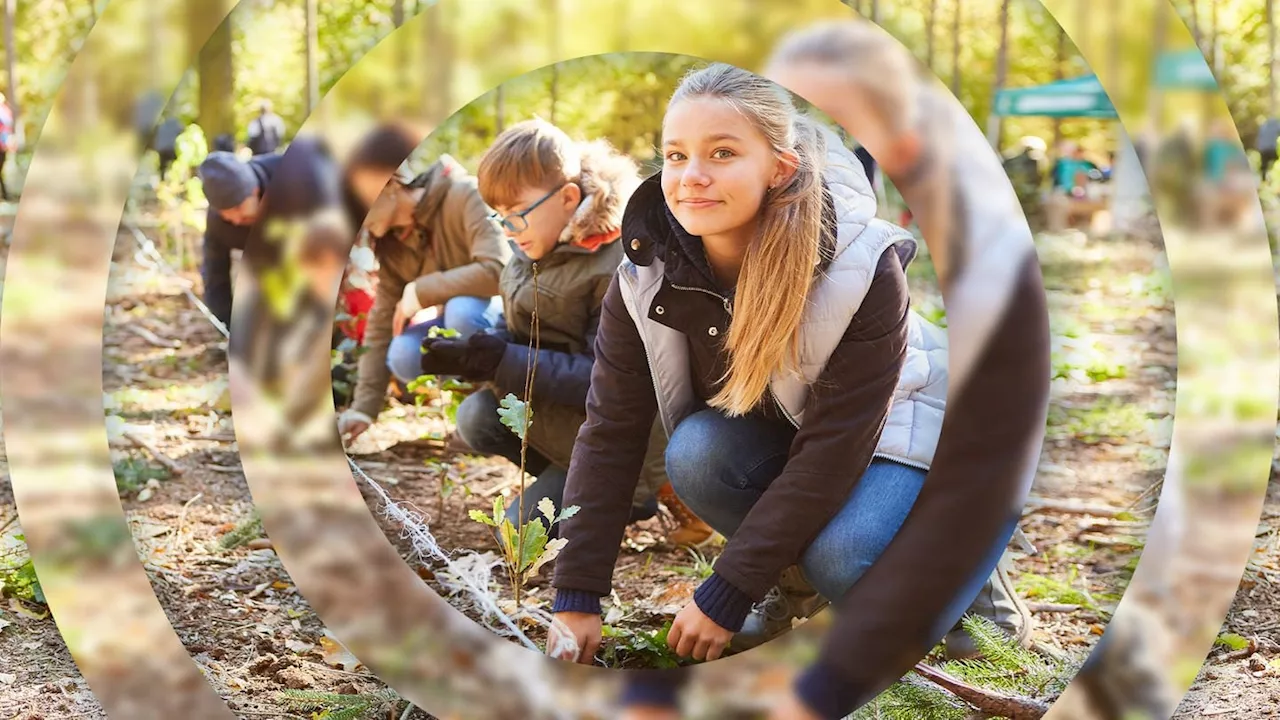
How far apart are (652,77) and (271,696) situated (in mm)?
1532

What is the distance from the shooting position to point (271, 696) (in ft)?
6.15

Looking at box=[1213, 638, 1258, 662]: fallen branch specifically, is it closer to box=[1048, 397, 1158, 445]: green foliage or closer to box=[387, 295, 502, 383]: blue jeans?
box=[1048, 397, 1158, 445]: green foliage

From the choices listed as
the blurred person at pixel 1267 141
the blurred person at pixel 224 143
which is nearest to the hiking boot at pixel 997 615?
the blurred person at pixel 1267 141

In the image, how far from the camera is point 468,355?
216 centimetres

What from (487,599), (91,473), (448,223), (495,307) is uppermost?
(448,223)

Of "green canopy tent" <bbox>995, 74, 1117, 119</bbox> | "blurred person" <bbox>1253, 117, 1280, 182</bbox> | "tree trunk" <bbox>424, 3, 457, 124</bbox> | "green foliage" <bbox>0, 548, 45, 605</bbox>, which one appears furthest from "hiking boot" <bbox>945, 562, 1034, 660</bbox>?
"green foliage" <bbox>0, 548, 45, 605</bbox>

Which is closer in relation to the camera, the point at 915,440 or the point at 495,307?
the point at 915,440

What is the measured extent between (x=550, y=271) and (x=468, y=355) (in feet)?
0.66

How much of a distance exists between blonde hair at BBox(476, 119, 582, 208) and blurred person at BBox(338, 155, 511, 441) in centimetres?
32

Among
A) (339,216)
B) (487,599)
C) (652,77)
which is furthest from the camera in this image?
(652,77)

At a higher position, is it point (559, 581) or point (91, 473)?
point (91, 473)

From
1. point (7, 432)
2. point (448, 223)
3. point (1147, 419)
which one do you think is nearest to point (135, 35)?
point (7, 432)

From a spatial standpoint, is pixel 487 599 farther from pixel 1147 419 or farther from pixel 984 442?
pixel 1147 419

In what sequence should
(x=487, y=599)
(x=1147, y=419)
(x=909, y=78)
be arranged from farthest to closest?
(x=1147, y=419) → (x=487, y=599) → (x=909, y=78)
